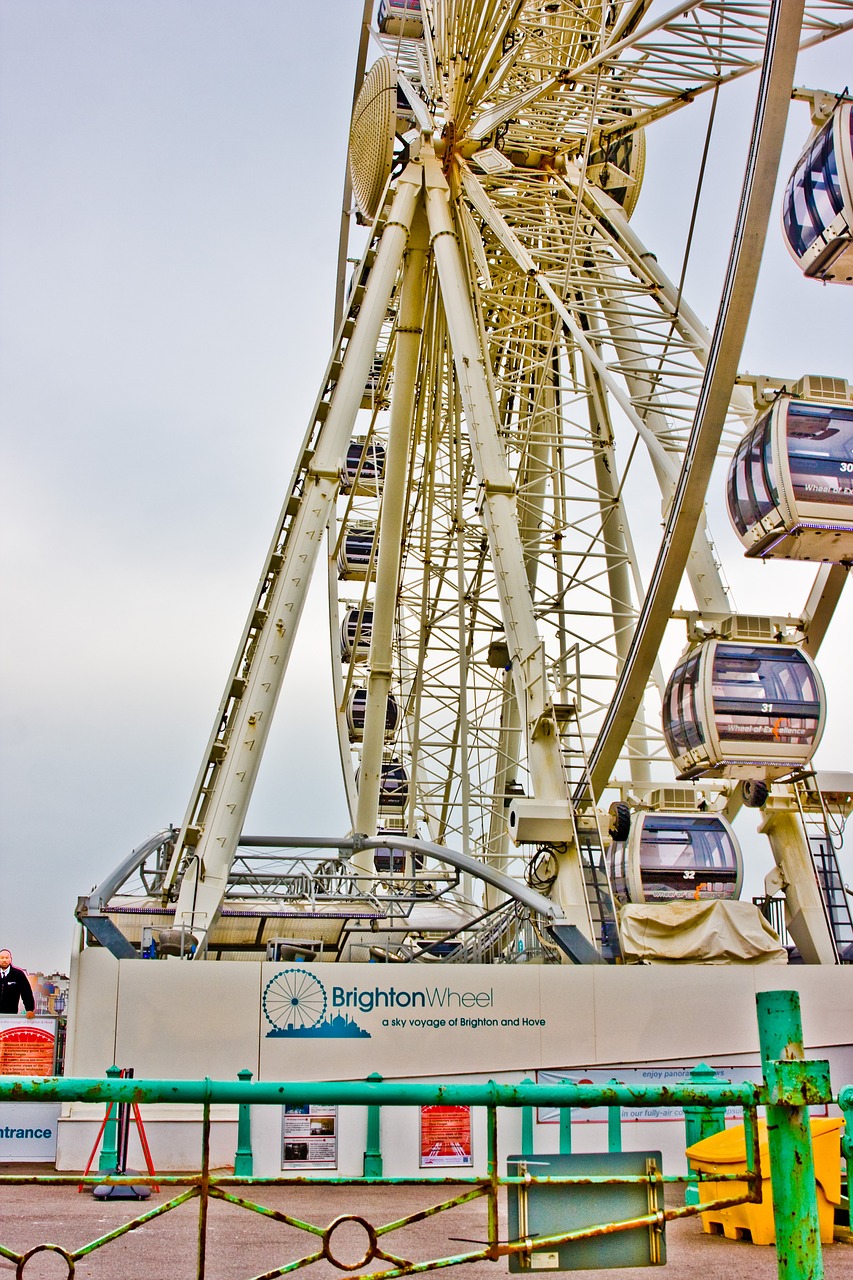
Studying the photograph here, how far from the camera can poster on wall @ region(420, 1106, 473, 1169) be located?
10859 millimetres

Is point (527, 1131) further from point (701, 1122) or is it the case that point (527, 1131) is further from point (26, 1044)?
point (26, 1044)

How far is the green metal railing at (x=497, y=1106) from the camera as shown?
356 cm

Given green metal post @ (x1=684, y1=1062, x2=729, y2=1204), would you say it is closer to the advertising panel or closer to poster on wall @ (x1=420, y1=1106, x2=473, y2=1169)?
poster on wall @ (x1=420, y1=1106, x2=473, y2=1169)

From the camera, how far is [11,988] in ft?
46.9

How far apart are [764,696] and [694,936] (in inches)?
129

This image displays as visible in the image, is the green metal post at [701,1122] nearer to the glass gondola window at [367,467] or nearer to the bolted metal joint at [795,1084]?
the bolted metal joint at [795,1084]

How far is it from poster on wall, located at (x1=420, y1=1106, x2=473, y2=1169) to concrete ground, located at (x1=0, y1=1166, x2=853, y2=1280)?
0.80 metres

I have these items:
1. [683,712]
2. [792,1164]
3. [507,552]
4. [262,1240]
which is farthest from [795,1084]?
[507,552]

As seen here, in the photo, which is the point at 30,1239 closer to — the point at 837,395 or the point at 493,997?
the point at 493,997

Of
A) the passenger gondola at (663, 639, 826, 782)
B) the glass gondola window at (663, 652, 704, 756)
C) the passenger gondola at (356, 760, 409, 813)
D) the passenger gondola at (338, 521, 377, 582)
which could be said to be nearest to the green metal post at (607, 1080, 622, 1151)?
the passenger gondola at (663, 639, 826, 782)

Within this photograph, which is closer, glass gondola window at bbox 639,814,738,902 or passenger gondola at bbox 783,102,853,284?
passenger gondola at bbox 783,102,853,284

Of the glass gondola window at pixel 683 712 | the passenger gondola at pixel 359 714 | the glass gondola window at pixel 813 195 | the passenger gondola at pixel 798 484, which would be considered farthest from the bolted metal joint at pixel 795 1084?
the passenger gondola at pixel 359 714

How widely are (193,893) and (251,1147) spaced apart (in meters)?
6.55

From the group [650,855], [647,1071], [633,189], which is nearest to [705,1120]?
[647,1071]
